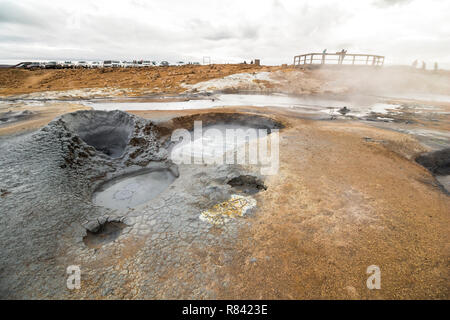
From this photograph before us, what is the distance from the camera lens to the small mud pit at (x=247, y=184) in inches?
174

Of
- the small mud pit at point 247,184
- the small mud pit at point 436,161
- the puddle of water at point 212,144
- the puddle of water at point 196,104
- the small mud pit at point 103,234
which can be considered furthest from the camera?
the puddle of water at point 196,104

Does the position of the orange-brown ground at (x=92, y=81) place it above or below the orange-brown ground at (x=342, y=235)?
above

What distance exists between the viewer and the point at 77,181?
4.50 m

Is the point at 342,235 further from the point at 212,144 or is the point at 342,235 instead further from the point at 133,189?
the point at 212,144

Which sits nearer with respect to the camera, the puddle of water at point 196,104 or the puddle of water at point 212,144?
the puddle of water at point 212,144

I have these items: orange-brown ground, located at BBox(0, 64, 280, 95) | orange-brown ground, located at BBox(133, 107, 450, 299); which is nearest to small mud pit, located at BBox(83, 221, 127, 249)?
orange-brown ground, located at BBox(133, 107, 450, 299)

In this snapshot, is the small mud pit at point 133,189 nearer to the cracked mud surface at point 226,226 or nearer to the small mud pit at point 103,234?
the cracked mud surface at point 226,226

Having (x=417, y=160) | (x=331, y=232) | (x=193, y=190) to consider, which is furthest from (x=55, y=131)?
(x=417, y=160)

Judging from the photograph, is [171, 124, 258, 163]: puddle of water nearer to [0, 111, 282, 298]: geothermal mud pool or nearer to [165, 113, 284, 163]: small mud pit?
[165, 113, 284, 163]: small mud pit

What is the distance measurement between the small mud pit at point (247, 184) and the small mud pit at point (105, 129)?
12.6 ft

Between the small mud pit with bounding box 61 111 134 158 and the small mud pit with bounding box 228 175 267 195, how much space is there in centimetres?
383

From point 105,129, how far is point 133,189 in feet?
9.98

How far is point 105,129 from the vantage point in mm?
6863

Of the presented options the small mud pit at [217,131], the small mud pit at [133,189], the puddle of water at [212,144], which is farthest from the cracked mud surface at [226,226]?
the small mud pit at [217,131]
